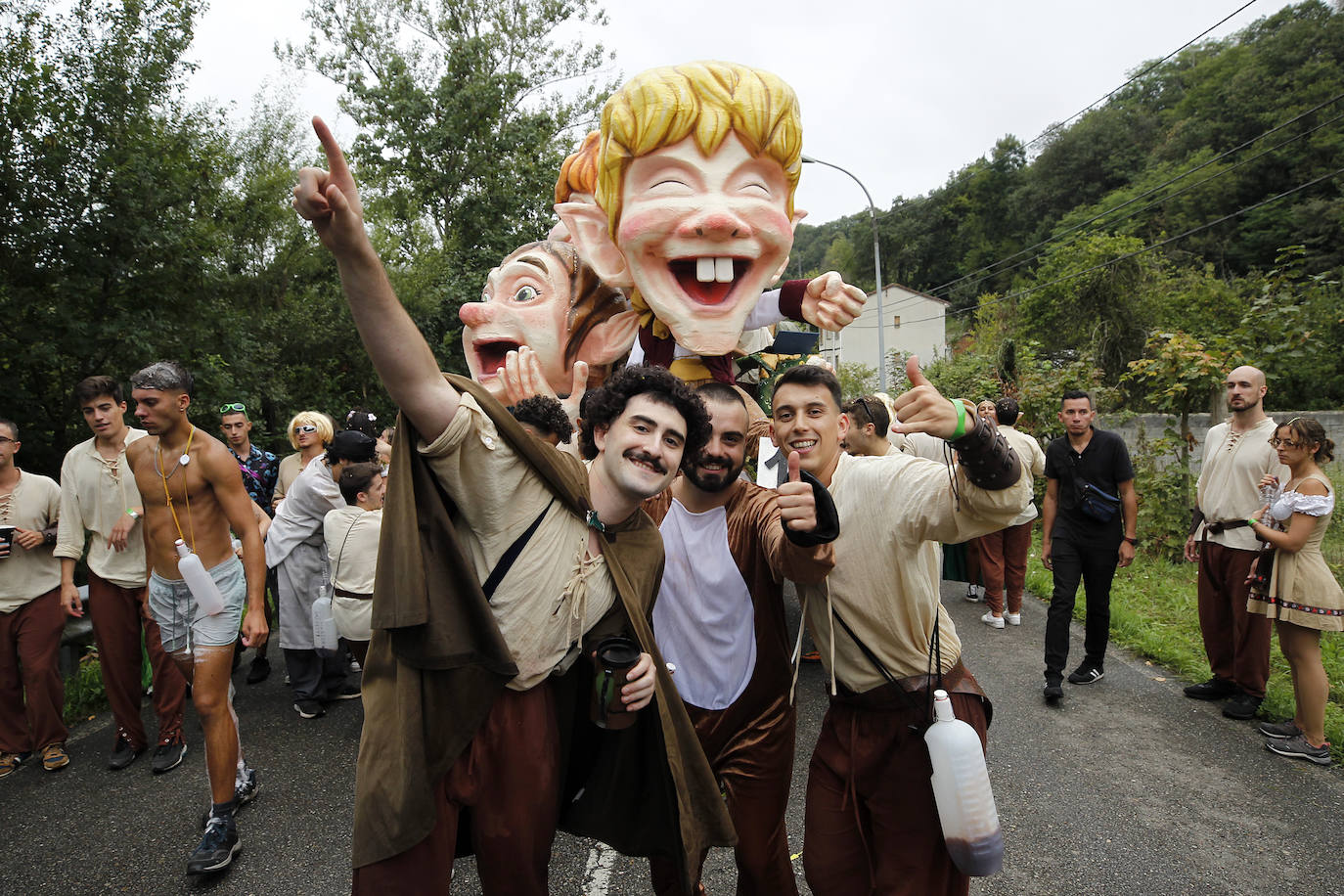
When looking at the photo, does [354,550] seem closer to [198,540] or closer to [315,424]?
[198,540]

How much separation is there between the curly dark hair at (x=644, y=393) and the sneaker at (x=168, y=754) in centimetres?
329

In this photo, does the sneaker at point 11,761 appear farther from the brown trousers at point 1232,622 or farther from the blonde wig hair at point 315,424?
the brown trousers at point 1232,622

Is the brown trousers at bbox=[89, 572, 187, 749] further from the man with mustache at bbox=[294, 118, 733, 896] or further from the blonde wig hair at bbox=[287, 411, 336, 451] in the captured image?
the man with mustache at bbox=[294, 118, 733, 896]

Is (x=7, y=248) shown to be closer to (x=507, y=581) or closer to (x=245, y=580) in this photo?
(x=245, y=580)

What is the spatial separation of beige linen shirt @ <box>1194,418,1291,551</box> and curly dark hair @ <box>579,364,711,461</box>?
3601 mm

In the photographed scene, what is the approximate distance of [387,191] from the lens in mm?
14875

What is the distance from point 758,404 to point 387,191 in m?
13.4

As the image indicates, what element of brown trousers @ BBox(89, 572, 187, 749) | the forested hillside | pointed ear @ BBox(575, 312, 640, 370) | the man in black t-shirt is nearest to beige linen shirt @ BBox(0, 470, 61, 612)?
brown trousers @ BBox(89, 572, 187, 749)

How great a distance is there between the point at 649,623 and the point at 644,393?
26.0 inches

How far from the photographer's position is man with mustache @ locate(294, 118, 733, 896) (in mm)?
1541

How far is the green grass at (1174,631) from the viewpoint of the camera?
4098 mm

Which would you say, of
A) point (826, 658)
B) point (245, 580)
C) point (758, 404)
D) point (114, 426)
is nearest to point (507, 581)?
point (826, 658)

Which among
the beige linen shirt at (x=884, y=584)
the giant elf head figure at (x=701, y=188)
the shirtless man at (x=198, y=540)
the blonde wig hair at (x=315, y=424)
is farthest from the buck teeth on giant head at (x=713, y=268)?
the blonde wig hair at (x=315, y=424)

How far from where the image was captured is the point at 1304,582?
355 cm
